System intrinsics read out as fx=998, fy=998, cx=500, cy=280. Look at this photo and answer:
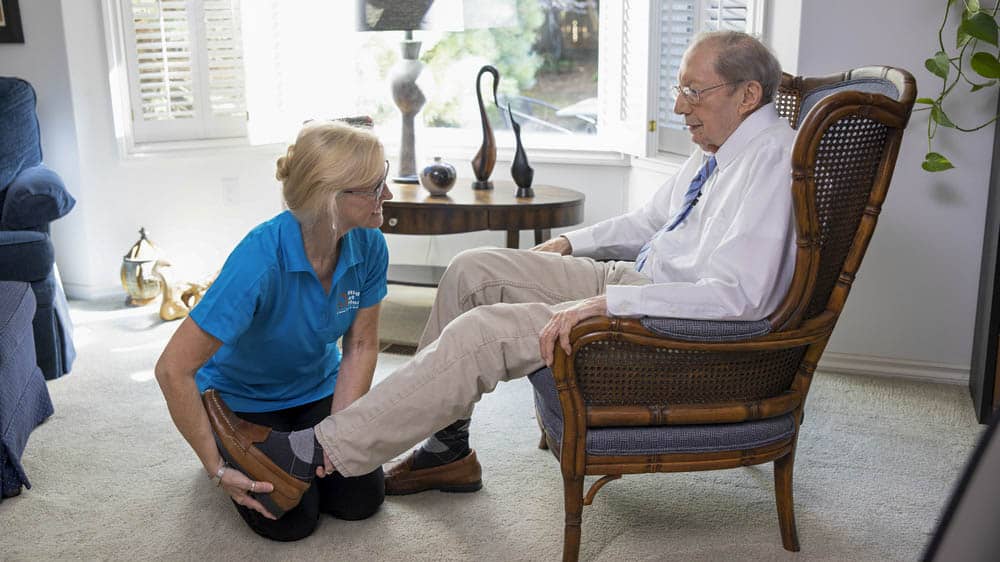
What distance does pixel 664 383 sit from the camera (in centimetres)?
202

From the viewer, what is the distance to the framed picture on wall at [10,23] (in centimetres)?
417

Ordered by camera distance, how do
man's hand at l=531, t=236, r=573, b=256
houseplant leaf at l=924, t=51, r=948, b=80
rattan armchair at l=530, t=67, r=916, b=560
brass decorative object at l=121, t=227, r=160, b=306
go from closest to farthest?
rattan armchair at l=530, t=67, r=916, b=560 < man's hand at l=531, t=236, r=573, b=256 < houseplant leaf at l=924, t=51, r=948, b=80 < brass decorative object at l=121, t=227, r=160, b=306

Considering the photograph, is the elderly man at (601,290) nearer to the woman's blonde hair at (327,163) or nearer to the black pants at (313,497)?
the black pants at (313,497)

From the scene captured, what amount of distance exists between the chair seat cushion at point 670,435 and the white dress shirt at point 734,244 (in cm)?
25

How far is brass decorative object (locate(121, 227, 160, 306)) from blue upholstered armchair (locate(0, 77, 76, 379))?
1.84 ft

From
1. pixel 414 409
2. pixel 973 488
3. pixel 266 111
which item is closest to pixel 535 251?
pixel 414 409

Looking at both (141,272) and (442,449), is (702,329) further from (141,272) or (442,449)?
(141,272)

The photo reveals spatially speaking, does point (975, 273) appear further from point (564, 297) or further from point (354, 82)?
point (354, 82)

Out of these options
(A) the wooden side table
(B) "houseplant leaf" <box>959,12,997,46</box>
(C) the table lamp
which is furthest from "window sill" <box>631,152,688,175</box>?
(B) "houseplant leaf" <box>959,12,997,46</box>

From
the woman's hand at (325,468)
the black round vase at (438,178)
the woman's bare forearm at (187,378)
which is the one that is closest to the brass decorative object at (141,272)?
the black round vase at (438,178)

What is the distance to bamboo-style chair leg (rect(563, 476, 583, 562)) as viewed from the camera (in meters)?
2.05

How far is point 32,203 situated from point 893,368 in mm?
3034

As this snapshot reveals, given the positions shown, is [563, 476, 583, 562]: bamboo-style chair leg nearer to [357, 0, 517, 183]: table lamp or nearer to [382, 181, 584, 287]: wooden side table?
[382, 181, 584, 287]: wooden side table

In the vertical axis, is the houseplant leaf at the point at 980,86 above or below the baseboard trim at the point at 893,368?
above
